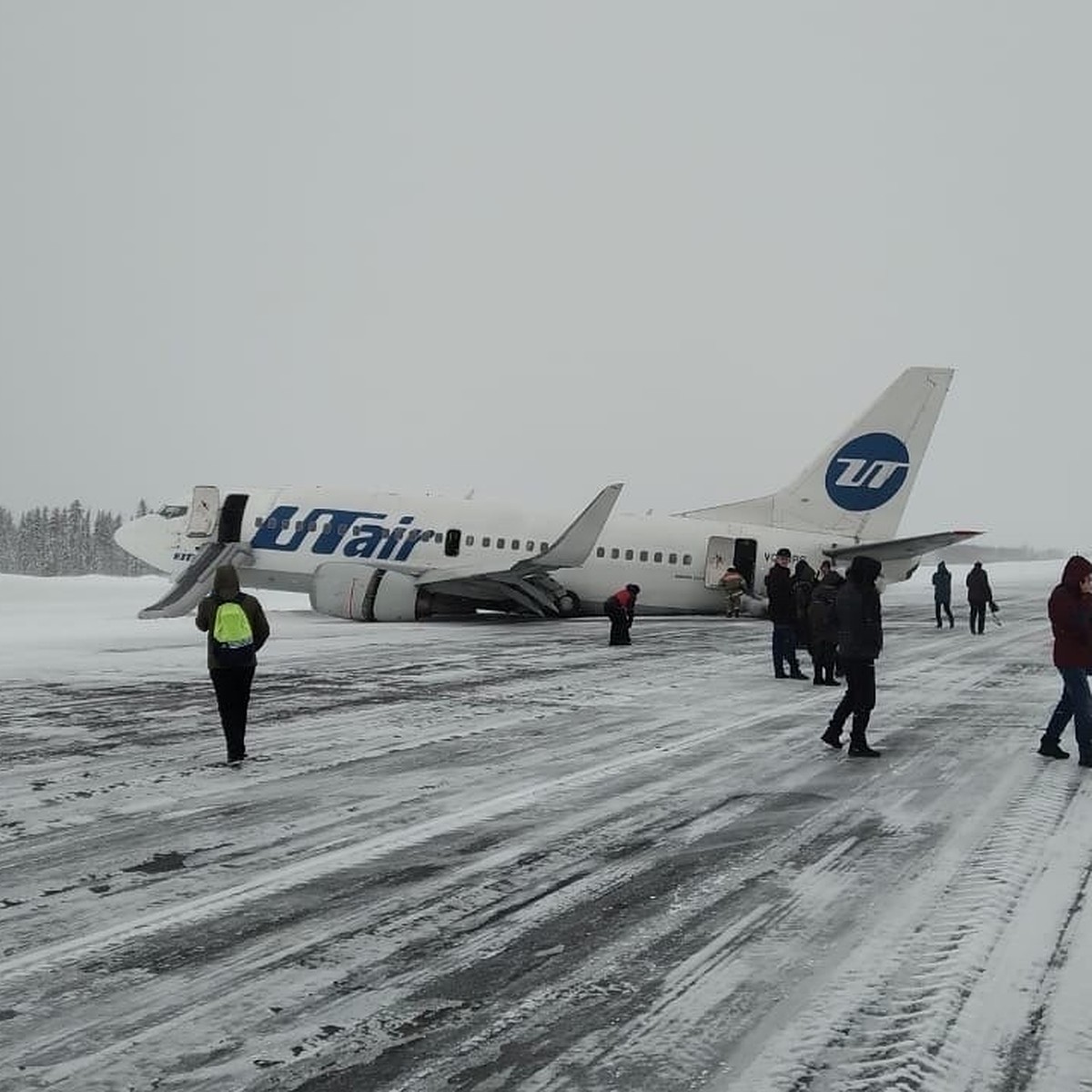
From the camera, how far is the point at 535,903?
18.9 feet

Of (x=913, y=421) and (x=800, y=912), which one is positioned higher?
(x=913, y=421)

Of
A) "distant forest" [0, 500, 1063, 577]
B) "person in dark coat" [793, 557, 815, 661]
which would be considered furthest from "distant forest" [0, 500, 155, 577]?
"person in dark coat" [793, 557, 815, 661]

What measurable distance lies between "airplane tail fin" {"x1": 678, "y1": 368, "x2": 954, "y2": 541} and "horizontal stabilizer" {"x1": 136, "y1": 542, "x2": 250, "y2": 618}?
1314 centimetres

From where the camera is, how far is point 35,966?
188 inches

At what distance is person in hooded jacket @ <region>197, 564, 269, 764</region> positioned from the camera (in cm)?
946

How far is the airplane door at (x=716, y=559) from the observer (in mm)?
29859

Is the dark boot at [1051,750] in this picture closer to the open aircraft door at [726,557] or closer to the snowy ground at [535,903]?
the snowy ground at [535,903]

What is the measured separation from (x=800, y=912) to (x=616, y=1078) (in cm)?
212

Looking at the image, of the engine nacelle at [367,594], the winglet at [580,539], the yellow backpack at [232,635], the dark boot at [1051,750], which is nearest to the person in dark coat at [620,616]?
the winglet at [580,539]

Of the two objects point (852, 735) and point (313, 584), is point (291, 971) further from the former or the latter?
point (313, 584)

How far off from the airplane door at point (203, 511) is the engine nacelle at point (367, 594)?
3.83m

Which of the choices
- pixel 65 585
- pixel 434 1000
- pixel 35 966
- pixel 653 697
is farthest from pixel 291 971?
pixel 65 585

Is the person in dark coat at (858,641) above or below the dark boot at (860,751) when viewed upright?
above

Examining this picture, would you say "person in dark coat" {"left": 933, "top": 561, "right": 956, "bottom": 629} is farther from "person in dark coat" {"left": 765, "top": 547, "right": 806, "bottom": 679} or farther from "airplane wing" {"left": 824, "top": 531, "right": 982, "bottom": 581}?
"person in dark coat" {"left": 765, "top": 547, "right": 806, "bottom": 679}
